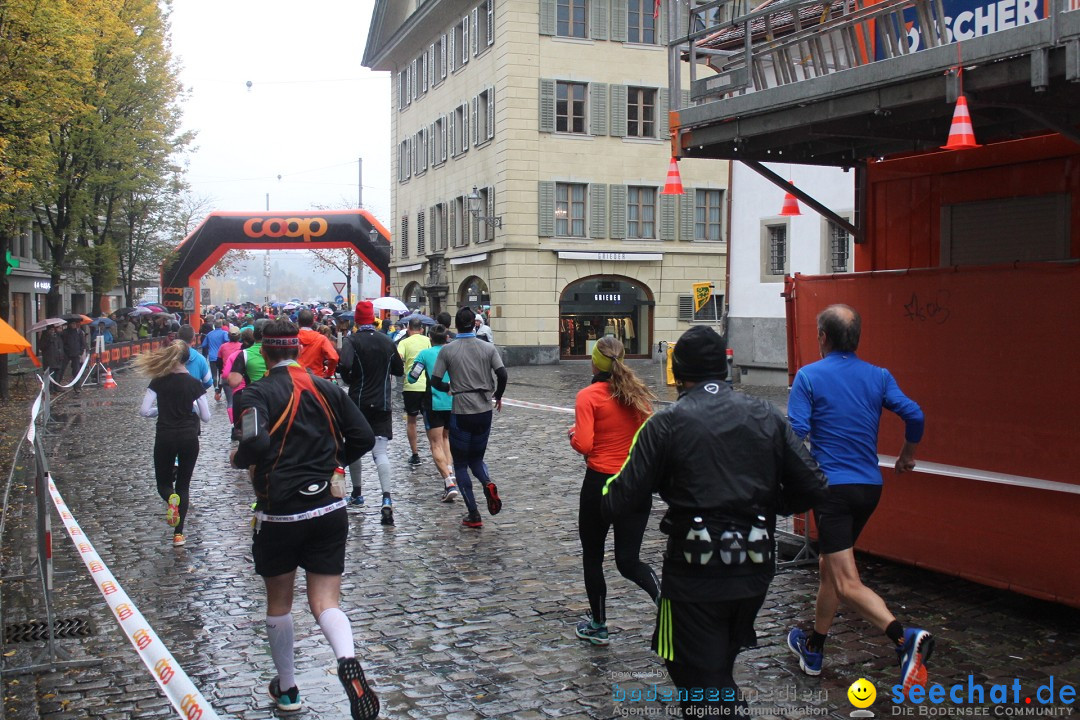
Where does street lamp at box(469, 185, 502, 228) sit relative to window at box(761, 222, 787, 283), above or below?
above

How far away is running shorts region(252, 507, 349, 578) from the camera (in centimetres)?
470

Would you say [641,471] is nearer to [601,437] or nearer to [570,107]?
[601,437]

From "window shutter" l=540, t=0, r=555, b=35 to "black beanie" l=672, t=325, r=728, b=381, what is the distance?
34761 mm

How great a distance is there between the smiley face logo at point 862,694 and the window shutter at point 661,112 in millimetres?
34054

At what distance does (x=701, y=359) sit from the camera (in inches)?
151

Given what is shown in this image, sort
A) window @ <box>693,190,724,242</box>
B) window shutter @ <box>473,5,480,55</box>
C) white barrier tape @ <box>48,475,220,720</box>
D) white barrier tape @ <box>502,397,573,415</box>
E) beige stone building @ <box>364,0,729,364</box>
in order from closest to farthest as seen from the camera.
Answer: white barrier tape @ <box>48,475,220,720</box>
white barrier tape @ <box>502,397,573,415</box>
beige stone building @ <box>364,0,729,364</box>
window @ <box>693,190,724,242</box>
window shutter @ <box>473,5,480,55</box>

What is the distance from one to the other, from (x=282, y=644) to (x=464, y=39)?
127ft

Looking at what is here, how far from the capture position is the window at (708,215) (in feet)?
128

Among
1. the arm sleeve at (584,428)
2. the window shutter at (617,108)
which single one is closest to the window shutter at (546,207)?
the window shutter at (617,108)

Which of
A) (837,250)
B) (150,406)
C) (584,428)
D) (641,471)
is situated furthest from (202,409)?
(837,250)

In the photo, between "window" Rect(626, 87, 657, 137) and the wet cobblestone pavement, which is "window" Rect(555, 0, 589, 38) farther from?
the wet cobblestone pavement

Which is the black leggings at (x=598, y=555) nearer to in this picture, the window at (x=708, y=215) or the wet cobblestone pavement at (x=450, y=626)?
the wet cobblestone pavement at (x=450, y=626)

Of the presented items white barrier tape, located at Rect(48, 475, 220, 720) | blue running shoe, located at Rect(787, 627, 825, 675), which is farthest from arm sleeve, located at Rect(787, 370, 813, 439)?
white barrier tape, located at Rect(48, 475, 220, 720)

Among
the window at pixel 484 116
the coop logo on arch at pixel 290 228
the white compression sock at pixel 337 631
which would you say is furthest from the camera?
the coop logo on arch at pixel 290 228
